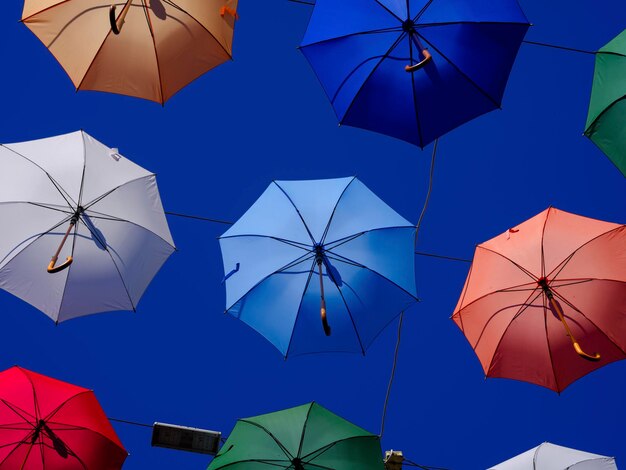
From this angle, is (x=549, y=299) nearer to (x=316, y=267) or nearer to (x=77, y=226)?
(x=316, y=267)

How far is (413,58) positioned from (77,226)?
3763mm

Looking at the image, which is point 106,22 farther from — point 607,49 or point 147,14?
point 607,49

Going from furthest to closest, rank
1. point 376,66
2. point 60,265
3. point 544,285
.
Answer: point 544,285 → point 376,66 → point 60,265

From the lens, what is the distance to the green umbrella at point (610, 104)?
11320mm

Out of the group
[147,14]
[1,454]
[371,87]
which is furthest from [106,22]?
[1,454]

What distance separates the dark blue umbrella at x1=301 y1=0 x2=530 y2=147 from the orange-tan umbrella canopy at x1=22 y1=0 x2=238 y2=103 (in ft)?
3.55

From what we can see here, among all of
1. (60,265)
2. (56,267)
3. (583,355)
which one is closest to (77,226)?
(60,265)

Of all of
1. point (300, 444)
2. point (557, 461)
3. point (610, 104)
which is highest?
point (610, 104)

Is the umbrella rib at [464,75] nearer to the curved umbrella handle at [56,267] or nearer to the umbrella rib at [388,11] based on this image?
the umbrella rib at [388,11]

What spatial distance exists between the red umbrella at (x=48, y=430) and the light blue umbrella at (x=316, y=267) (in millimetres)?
1927

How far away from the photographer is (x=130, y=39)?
11.2 m

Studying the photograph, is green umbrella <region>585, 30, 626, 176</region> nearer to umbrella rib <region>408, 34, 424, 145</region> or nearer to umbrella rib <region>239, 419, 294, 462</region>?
umbrella rib <region>408, 34, 424, 145</region>

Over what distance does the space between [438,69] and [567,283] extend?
8.52ft

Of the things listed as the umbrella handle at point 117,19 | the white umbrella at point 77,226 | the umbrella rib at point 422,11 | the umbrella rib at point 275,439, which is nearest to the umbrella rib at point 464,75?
the umbrella rib at point 422,11
